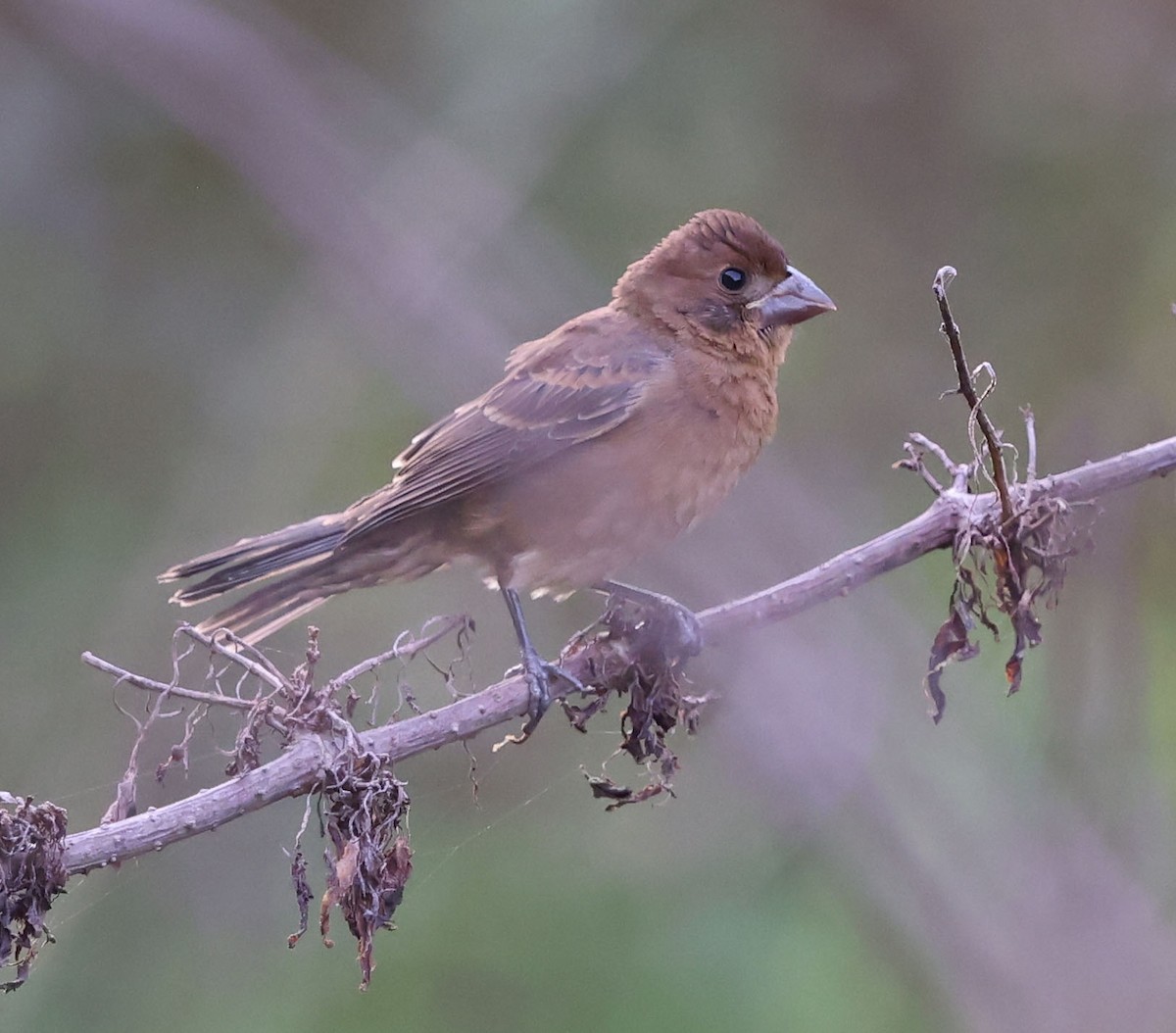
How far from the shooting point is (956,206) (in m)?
6.53

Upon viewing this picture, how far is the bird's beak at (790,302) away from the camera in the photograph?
170 inches

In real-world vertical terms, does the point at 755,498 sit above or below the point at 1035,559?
above

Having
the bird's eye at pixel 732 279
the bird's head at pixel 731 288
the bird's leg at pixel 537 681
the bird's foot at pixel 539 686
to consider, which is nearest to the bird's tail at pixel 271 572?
the bird's leg at pixel 537 681

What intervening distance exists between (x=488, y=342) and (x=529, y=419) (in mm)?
1394

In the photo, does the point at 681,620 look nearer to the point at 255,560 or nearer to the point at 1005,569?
the point at 1005,569

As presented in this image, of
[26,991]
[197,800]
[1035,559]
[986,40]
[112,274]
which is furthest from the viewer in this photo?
[112,274]

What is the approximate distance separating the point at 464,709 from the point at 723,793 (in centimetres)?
330

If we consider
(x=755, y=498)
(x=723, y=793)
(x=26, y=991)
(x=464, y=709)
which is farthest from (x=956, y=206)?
(x=26, y=991)

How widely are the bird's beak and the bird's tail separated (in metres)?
1.29

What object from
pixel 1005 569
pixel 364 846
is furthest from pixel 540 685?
pixel 1005 569

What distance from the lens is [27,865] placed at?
→ 2.44m

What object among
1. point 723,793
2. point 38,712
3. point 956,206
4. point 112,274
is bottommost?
point 723,793

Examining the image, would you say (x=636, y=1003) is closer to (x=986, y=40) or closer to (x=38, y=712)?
(x=38, y=712)

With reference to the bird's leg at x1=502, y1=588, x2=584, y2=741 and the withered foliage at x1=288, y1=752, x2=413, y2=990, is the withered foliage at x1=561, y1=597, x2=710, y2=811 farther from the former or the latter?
the withered foliage at x1=288, y1=752, x2=413, y2=990
